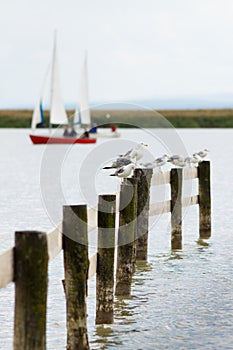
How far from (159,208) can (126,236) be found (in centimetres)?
341

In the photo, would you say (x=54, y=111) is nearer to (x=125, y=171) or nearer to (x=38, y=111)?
(x=38, y=111)

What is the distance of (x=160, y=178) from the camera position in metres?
15.0

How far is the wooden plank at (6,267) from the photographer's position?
6.84 metres

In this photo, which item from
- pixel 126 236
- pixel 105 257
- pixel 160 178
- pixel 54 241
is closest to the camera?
pixel 54 241

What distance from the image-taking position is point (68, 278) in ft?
28.2

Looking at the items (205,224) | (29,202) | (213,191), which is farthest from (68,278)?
(213,191)

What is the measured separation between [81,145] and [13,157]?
26889mm

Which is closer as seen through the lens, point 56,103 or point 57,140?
point 57,140

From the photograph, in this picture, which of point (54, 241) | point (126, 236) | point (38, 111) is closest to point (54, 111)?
point (38, 111)

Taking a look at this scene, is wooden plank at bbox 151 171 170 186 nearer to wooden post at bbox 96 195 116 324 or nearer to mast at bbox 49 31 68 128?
wooden post at bbox 96 195 116 324

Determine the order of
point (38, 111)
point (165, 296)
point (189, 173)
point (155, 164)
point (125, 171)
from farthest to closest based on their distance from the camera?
point (38, 111), point (155, 164), point (189, 173), point (125, 171), point (165, 296)

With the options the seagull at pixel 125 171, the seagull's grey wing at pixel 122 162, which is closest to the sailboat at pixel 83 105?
the seagull's grey wing at pixel 122 162

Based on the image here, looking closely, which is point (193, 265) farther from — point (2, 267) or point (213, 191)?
A: point (213, 191)

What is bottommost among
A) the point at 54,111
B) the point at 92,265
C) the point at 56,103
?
the point at 92,265
